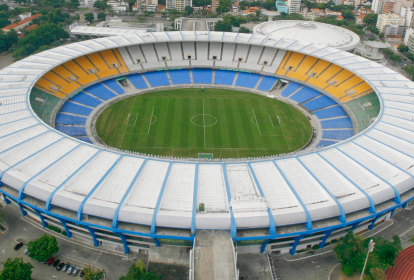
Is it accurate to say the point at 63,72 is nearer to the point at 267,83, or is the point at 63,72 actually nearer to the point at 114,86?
the point at 114,86

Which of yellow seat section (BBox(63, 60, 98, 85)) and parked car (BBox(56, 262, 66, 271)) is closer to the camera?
parked car (BBox(56, 262, 66, 271))

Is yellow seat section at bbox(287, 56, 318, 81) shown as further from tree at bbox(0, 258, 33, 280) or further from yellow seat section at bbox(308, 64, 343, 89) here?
tree at bbox(0, 258, 33, 280)

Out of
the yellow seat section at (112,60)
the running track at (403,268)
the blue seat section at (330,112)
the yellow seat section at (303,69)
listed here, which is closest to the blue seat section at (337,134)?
the blue seat section at (330,112)

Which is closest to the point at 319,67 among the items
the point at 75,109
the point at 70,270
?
the point at 75,109

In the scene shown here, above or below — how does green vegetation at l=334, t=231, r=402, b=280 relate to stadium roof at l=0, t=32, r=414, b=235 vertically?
below

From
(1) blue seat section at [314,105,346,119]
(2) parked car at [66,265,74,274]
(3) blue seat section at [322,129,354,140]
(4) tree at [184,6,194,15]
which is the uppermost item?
(4) tree at [184,6,194,15]

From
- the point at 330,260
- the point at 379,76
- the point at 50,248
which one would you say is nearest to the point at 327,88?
the point at 379,76

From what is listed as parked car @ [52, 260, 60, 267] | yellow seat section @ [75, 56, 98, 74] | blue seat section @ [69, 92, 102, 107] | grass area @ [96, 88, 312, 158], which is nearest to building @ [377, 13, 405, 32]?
grass area @ [96, 88, 312, 158]
